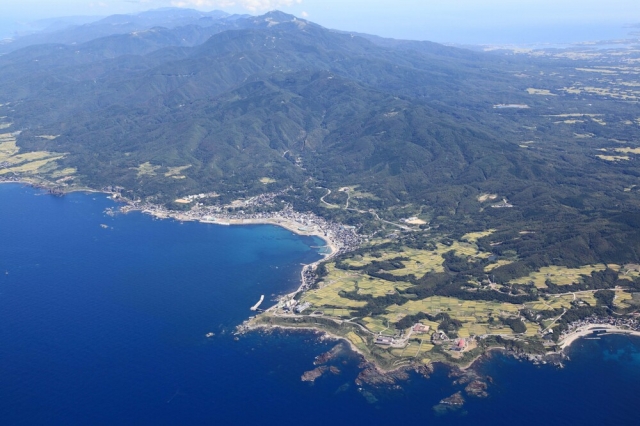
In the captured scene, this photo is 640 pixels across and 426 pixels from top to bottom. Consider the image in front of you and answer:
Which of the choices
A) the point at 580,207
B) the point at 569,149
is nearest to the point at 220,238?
the point at 580,207

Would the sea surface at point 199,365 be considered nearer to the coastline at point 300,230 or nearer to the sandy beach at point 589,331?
the sandy beach at point 589,331

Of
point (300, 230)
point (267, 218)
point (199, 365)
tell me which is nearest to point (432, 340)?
point (199, 365)

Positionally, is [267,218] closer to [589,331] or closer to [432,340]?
[432,340]

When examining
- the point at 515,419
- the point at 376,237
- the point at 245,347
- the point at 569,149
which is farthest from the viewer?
the point at 569,149

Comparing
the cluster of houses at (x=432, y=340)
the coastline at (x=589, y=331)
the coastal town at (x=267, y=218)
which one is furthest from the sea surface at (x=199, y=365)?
the coastal town at (x=267, y=218)

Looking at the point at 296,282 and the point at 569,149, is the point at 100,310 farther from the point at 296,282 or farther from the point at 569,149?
the point at 569,149

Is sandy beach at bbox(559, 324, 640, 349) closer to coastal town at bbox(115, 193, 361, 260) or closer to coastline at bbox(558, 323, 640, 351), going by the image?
coastline at bbox(558, 323, 640, 351)

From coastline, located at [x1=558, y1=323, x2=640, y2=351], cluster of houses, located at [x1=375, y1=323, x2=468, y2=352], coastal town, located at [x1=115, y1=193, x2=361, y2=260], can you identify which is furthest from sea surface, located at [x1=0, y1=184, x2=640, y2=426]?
coastal town, located at [x1=115, y1=193, x2=361, y2=260]

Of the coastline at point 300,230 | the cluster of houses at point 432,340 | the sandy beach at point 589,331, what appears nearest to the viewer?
the cluster of houses at point 432,340
